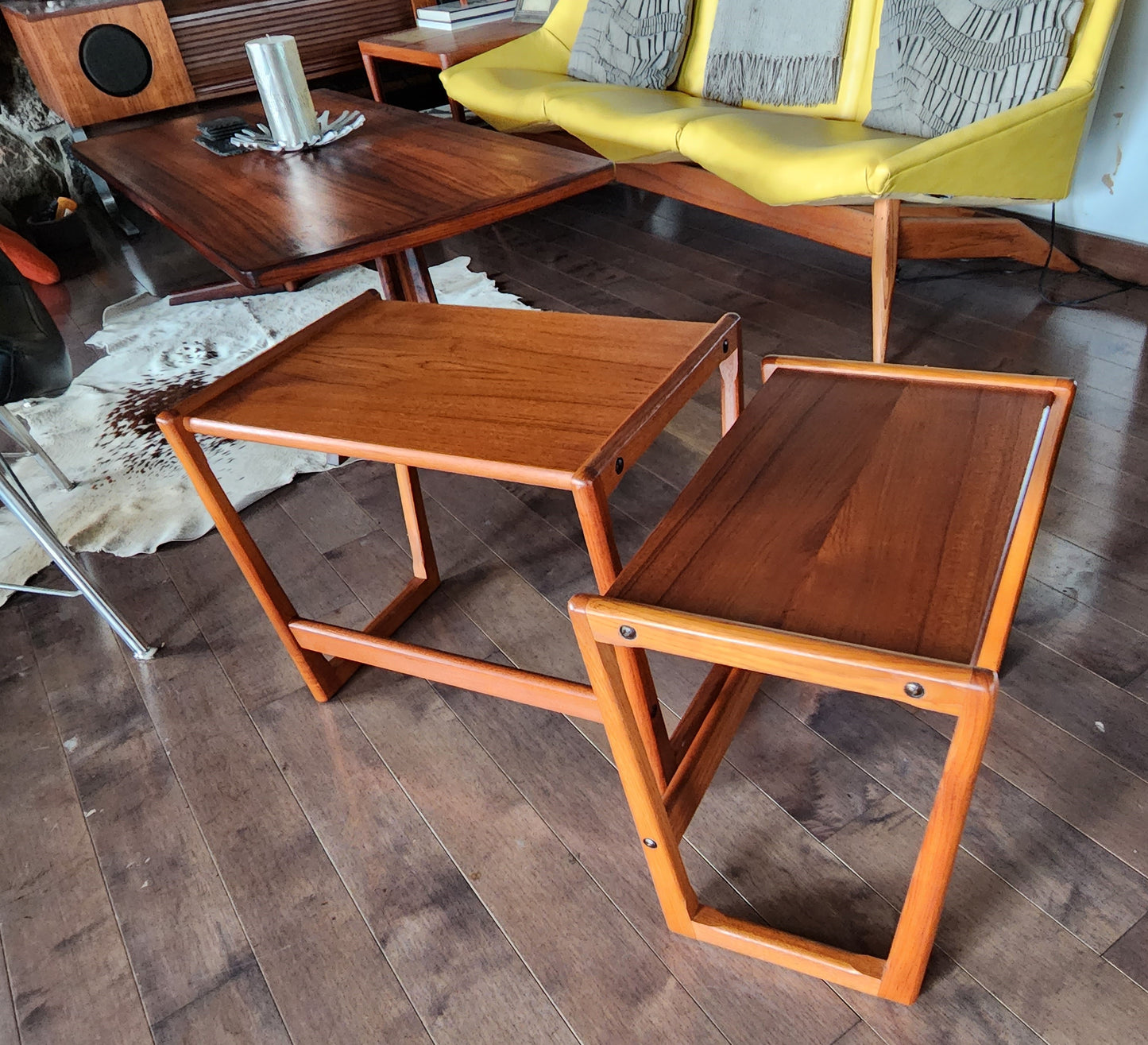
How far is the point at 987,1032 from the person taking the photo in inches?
34.7

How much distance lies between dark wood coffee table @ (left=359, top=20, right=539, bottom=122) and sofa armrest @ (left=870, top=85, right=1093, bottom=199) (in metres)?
1.86

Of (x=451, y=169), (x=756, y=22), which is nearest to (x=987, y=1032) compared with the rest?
(x=451, y=169)

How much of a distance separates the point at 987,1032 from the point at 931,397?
0.65 metres

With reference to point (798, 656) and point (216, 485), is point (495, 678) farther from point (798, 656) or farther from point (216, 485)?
point (798, 656)

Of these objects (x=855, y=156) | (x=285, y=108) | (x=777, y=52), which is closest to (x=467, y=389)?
(x=855, y=156)

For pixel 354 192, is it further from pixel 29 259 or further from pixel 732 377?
pixel 29 259

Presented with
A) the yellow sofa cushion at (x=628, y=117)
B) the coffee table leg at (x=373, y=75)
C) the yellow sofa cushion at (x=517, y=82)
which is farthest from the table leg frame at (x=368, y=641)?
the coffee table leg at (x=373, y=75)

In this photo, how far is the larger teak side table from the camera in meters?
0.92

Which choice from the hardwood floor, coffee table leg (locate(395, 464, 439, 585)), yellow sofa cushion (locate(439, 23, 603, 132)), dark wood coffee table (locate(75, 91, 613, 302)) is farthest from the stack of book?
coffee table leg (locate(395, 464, 439, 585))

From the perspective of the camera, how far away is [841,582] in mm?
779

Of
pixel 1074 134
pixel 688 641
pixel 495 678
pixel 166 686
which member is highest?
pixel 688 641

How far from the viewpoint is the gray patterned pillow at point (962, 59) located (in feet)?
5.97

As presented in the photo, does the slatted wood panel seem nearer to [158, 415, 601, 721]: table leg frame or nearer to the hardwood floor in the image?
the hardwood floor

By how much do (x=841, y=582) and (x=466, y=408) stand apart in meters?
0.46
